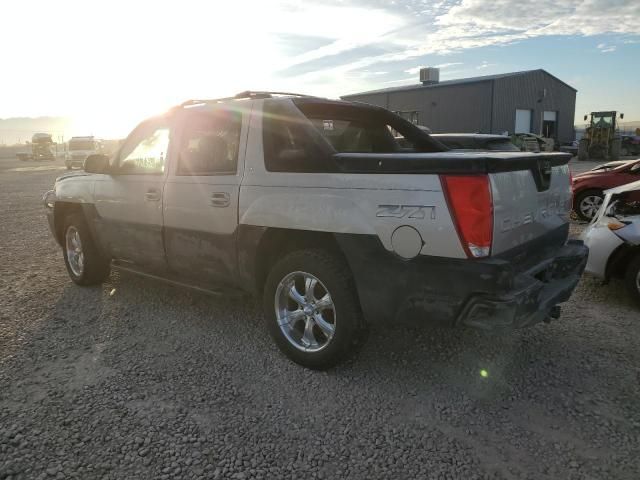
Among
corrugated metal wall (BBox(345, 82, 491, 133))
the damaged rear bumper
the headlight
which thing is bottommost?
the damaged rear bumper

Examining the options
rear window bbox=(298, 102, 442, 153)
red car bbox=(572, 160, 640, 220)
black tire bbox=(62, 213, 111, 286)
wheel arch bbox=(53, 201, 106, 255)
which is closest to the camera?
rear window bbox=(298, 102, 442, 153)

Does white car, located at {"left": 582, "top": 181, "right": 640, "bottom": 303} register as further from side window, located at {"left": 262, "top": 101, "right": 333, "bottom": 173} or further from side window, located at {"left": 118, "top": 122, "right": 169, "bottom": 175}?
side window, located at {"left": 118, "top": 122, "right": 169, "bottom": 175}

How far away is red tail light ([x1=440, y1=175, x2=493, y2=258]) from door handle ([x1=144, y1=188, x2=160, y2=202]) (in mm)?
2617

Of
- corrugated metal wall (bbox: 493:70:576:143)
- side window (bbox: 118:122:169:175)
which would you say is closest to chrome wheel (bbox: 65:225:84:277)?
side window (bbox: 118:122:169:175)

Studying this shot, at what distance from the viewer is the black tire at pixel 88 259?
213 inches

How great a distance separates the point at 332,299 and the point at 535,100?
134 feet

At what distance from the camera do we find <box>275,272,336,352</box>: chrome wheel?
11.4 ft

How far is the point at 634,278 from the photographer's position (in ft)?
15.4

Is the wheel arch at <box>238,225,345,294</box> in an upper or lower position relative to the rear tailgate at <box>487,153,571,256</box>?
lower

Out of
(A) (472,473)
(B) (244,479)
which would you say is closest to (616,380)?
(A) (472,473)

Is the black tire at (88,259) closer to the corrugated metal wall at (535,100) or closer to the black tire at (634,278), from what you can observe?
the black tire at (634,278)

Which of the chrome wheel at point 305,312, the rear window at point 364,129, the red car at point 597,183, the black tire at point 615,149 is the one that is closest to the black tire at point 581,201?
the red car at point 597,183

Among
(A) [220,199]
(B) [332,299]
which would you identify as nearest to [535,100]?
(A) [220,199]

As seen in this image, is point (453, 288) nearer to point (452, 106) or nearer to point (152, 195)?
point (152, 195)
